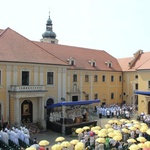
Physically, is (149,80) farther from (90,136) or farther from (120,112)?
(90,136)

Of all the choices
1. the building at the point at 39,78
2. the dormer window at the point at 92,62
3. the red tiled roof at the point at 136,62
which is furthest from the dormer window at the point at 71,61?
the red tiled roof at the point at 136,62

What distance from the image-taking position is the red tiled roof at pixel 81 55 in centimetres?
3566

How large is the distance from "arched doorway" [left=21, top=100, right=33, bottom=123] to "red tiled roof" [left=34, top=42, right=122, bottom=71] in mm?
11315

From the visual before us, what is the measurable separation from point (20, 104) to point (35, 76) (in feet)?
11.9

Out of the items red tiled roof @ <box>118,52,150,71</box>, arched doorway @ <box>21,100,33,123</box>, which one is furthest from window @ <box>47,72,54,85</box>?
red tiled roof @ <box>118,52,150,71</box>

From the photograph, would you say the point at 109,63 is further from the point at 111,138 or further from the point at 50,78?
the point at 111,138

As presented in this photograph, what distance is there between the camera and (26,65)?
2514 cm

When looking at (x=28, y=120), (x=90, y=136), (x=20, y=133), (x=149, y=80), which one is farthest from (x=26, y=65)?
(x=149, y=80)

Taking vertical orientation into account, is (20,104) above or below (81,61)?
below

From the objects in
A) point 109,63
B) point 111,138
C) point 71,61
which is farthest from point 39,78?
point 109,63

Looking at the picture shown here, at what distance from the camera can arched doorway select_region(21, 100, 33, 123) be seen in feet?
82.0

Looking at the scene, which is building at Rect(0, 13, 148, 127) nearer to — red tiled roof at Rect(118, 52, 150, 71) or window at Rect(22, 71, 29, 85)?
window at Rect(22, 71, 29, 85)

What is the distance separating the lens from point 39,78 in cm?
2645

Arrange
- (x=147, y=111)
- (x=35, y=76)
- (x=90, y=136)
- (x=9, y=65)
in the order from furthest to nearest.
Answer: (x=147, y=111) < (x=35, y=76) < (x=9, y=65) < (x=90, y=136)
